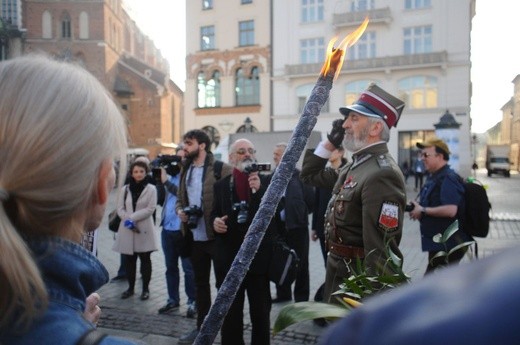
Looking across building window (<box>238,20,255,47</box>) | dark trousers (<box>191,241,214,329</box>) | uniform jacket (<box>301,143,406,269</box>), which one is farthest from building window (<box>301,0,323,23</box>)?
uniform jacket (<box>301,143,406,269</box>)

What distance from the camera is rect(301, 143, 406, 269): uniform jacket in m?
2.80

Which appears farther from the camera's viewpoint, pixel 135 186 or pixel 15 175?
pixel 135 186

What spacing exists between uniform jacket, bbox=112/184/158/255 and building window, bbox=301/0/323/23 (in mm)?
27473

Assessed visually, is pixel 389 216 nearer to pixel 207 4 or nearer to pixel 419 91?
pixel 419 91

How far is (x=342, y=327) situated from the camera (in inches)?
22.1

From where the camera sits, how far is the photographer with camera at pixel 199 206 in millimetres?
4594

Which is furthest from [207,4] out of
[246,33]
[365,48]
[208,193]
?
[208,193]

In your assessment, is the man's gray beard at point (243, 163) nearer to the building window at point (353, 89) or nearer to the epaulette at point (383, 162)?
the epaulette at point (383, 162)

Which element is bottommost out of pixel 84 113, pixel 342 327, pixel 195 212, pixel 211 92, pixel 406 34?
pixel 195 212

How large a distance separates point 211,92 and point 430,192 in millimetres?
30389

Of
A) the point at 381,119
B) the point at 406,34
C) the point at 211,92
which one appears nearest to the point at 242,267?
the point at 381,119

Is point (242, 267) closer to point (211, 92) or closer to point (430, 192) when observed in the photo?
point (430, 192)

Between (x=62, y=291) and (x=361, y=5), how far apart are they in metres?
32.3

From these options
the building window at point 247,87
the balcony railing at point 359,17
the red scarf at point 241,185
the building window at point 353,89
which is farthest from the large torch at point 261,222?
the building window at point 247,87
